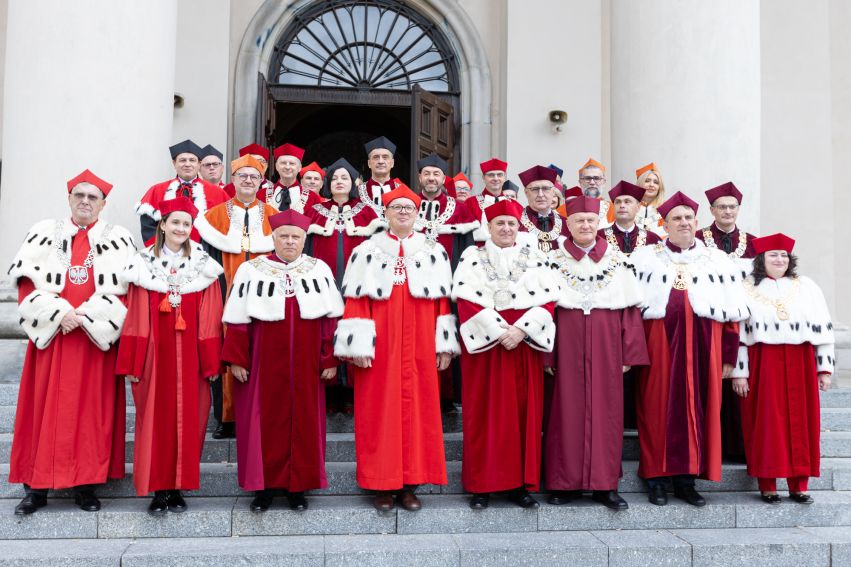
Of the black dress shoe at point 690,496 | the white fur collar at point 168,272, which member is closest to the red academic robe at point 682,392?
the black dress shoe at point 690,496

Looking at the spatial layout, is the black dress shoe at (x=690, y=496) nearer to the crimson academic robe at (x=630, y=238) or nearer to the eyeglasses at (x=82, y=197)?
the crimson academic robe at (x=630, y=238)

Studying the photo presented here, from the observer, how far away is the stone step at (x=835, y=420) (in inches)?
273

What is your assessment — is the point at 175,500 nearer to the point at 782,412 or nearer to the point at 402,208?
the point at 402,208

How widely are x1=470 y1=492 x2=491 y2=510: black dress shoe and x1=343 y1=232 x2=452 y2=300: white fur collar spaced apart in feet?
4.36

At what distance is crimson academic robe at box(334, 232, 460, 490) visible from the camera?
5414 millimetres

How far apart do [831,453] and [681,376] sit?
1712mm

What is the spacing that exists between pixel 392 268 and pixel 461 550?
187 cm

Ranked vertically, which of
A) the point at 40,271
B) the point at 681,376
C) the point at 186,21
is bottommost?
the point at 681,376

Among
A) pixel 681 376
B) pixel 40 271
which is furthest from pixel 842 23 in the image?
pixel 40 271

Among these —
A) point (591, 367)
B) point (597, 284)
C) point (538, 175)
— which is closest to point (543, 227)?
point (538, 175)

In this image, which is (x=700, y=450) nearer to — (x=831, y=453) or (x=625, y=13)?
(x=831, y=453)

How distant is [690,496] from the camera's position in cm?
566

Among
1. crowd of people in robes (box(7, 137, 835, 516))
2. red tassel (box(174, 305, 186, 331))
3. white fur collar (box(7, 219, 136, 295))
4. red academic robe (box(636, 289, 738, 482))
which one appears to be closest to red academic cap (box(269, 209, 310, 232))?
crowd of people in robes (box(7, 137, 835, 516))

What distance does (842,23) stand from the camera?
11.0 meters
